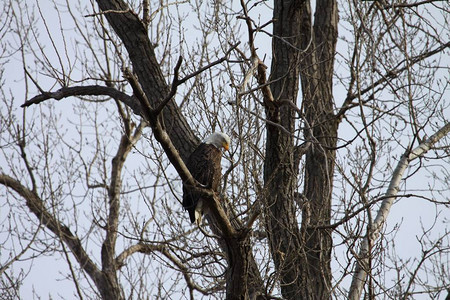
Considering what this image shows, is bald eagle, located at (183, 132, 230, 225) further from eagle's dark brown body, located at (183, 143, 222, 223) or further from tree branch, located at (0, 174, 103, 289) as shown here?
tree branch, located at (0, 174, 103, 289)

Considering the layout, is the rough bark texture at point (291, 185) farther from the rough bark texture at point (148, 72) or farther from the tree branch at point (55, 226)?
the tree branch at point (55, 226)

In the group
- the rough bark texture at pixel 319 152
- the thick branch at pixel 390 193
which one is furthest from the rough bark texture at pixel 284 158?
the thick branch at pixel 390 193

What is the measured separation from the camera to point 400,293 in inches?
180

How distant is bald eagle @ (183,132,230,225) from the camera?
15.7 ft

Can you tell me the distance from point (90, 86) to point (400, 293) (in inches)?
115

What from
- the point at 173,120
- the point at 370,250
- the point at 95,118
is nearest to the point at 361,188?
the point at 370,250

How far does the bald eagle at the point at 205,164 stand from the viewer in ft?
15.7

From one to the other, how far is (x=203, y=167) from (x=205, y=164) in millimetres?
32

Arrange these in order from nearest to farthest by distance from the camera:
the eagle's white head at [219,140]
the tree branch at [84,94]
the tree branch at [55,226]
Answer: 1. the tree branch at [84,94]
2. the eagle's white head at [219,140]
3. the tree branch at [55,226]

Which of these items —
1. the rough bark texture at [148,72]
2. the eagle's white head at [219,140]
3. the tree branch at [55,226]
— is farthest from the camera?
the tree branch at [55,226]

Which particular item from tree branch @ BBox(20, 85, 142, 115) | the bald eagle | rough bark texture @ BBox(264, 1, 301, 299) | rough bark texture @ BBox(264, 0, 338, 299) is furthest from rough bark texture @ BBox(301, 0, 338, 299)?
tree branch @ BBox(20, 85, 142, 115)

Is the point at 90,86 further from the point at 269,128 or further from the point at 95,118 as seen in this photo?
the point at 95,118

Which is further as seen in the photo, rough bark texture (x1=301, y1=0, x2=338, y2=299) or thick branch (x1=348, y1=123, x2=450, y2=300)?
rough bark texture (x1=301, y1=0, x2=338, y2=299)

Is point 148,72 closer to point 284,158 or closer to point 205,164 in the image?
point 205,164
